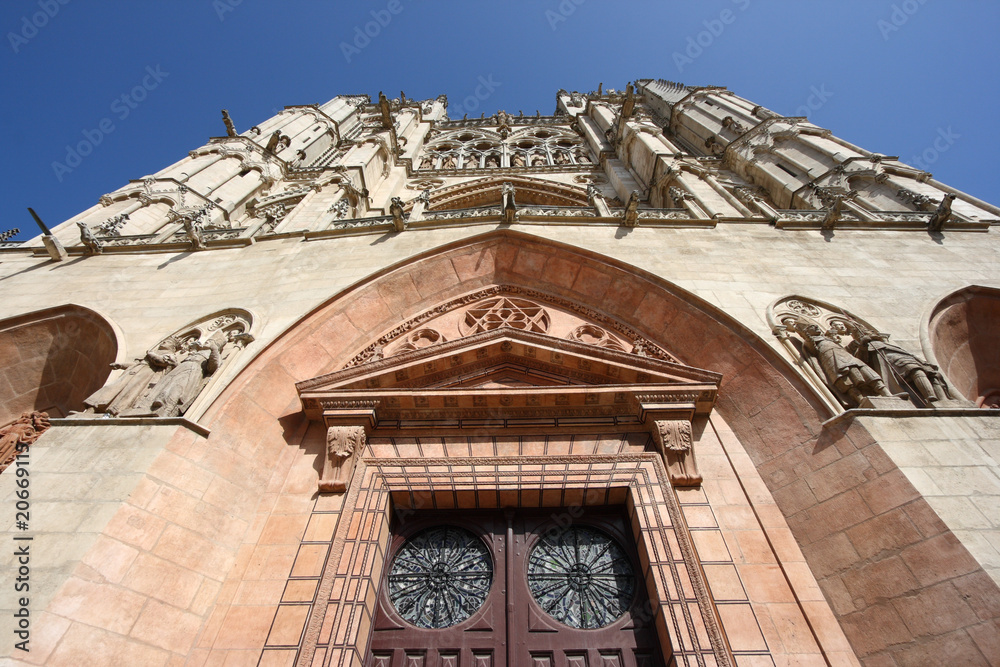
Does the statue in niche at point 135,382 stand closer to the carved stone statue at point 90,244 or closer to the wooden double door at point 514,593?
the wooden double door at point 514,593

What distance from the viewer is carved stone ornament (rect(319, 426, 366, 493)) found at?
514 cm

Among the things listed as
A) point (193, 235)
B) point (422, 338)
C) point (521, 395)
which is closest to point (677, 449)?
point (521, 395)

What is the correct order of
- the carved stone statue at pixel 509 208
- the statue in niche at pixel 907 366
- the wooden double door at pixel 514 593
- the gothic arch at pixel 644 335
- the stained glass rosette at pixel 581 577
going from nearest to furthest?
the wooden double door at pixel 514 593, the gothic arch at pixel 644 335, the stained glass rosette at pixel 581 577, the statue in niche at pixel 907 366, the carved stone statue at pixel 509 208

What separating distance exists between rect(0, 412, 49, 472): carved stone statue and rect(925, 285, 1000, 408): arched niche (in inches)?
410

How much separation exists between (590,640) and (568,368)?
9.98 feet

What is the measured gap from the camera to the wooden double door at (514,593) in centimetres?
439

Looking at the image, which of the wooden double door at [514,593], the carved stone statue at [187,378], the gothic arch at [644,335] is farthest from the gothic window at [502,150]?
the wooden double door at [514,593]

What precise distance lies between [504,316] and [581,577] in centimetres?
393

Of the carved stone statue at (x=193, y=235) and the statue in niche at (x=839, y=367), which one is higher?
the carved stone statue at (x=193, y=235)

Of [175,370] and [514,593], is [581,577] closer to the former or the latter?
[514,593]

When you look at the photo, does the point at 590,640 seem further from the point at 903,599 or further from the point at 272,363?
the point at 272,363

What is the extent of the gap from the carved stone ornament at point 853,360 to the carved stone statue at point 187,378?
652 cm

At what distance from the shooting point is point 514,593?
4.77m

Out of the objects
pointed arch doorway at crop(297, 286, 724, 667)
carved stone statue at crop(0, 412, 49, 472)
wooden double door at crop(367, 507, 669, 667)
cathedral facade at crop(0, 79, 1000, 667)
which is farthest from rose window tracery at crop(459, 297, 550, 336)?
carved stone statue at crop(0, 412, 49, 472)
